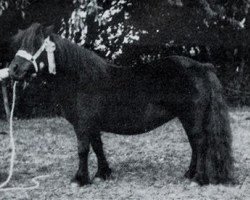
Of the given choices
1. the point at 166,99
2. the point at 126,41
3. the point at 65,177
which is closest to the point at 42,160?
the point at 65,177

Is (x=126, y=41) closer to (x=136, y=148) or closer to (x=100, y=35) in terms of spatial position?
(x=100, y=35)

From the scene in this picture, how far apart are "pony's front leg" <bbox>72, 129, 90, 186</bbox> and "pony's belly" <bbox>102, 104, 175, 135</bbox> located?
307mm

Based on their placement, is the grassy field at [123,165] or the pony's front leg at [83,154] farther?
the pony's front leg at [83,154]

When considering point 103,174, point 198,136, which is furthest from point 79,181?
point 198,136

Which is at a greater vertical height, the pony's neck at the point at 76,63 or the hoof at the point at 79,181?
the pony's neck at the point at 76,63

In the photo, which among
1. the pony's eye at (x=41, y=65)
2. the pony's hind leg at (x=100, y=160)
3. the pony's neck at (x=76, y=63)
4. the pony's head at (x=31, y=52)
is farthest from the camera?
the pony's hind leg at (x=100, y=160)

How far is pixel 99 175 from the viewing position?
684cm

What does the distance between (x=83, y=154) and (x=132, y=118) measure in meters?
0.77

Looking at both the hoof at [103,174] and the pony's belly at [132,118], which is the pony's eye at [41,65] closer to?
the pony's belly at [132,118]

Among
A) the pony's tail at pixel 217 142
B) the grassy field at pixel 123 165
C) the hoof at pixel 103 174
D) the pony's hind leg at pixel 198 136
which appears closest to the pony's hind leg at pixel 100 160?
the hoof at pixel 103 174

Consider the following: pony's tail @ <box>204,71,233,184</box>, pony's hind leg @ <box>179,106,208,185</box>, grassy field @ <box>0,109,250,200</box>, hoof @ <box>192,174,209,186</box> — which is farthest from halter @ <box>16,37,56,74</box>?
hoof @ <box>192,174,209,186</box>

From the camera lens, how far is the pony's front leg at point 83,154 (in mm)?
6336

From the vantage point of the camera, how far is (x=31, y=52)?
5.96m

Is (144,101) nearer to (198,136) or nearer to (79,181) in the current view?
(198,136)
